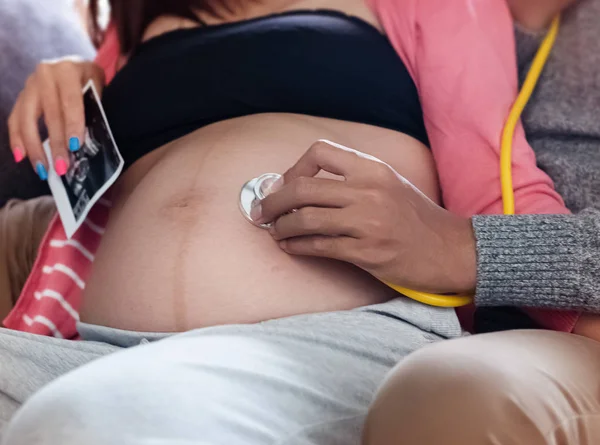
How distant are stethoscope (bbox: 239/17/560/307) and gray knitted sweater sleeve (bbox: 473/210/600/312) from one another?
0.16ft

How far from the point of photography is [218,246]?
74cm

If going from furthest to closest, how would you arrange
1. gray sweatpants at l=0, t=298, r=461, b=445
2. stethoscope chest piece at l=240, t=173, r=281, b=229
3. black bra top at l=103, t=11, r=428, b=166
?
black bra top at l=103, t=11, r=428, b=166, stethoscope chest piece at l=240, t=173, r=281, b=229, gray sweatpants at l=0, t=298, r=461, b=445

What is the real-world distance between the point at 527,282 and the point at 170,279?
418 mm

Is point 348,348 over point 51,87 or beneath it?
beneath

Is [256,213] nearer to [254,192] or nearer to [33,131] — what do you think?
[254,192]

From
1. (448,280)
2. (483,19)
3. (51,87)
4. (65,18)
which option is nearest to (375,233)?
(448,280)

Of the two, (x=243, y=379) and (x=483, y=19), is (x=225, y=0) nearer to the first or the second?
(x=483, y=19)

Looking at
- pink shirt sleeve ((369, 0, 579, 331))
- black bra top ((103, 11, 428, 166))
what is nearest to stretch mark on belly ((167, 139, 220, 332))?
black bra top ((103, 11, 428, 166))

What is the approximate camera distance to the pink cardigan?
826 mm

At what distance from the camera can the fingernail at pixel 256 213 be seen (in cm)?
74

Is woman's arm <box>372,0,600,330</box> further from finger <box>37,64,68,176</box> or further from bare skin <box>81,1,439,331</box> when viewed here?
finger <box>37,64,68,176</box>

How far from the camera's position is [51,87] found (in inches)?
36.2

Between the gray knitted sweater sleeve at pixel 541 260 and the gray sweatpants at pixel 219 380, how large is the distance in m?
0.09

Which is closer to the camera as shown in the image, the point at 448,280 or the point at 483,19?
the point at 448,280
